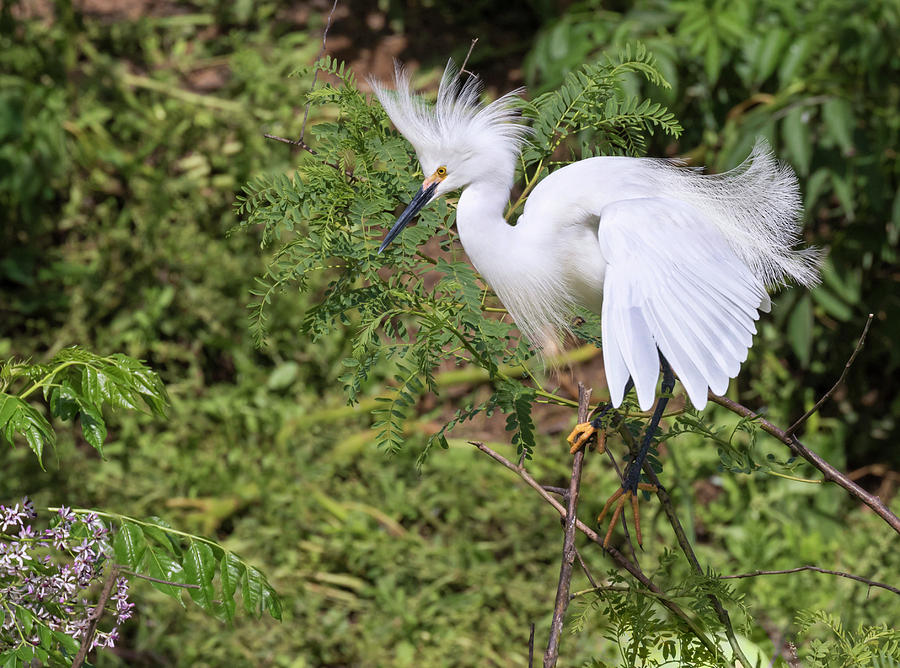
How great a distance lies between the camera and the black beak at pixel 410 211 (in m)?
1.34

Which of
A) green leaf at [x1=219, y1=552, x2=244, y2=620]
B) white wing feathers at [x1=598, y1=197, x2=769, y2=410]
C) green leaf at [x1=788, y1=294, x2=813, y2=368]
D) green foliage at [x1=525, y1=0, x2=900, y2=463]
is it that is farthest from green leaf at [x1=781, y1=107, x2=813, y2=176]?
green leaf at [x1=219, y1=552, x2=244, y2=620]

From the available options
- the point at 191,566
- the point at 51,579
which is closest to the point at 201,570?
the point at 191,566

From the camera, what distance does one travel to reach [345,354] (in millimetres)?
3352

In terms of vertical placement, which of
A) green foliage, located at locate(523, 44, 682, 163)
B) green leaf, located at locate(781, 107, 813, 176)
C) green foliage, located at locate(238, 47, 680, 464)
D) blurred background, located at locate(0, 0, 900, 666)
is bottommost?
blurred background, located at locate(0, 0, 900, 666)

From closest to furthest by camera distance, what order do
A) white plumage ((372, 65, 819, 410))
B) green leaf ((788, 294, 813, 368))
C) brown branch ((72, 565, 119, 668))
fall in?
brown branch ((72, 565, 119, 668)), white plumage ((372, 65, 819, 410)), green leaf ((788, 294, 813, 368))

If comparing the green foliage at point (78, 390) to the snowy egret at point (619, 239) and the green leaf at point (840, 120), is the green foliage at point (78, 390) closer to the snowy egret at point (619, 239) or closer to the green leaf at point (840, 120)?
the snowy egret at point (619, 239)

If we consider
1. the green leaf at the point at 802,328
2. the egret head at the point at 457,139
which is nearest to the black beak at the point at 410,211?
the egret head at the point at 457,139

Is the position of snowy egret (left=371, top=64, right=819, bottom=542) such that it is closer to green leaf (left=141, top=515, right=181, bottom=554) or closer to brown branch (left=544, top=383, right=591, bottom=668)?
brown branch (left=544, top=383, right=591, bottom=668)

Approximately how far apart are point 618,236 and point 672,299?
0.13m

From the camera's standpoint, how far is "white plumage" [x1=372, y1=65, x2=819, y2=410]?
4.35 feet

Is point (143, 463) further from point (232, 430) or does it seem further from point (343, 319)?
point (343, 319)

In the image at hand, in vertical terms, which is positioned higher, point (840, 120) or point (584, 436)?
point (840, 120)

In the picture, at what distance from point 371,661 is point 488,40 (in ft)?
9.12

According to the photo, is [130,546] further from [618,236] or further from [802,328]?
[802,328]
